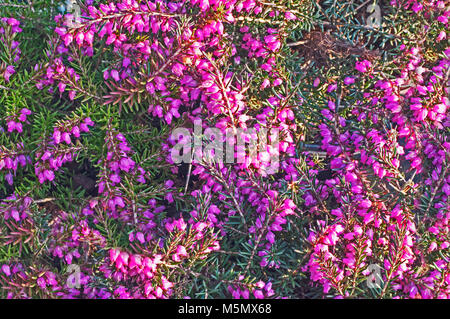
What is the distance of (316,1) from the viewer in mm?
2744

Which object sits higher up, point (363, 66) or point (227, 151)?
point (363, 66)

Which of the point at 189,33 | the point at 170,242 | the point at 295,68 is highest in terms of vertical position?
the point at 189,33

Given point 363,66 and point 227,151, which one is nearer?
point 227,151

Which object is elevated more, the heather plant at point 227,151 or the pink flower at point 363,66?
the pink flower at point 363,66

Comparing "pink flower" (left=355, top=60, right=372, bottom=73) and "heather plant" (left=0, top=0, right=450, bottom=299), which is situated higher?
"pink flower" (left=355, top=60, right=372, bottom=73)

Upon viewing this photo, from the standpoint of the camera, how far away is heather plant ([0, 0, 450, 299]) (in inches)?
89.9

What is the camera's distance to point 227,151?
240cm

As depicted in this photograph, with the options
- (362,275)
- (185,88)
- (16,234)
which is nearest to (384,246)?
(362,275)

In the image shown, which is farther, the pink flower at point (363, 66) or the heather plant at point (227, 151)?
the pink flower at point (363, 66)

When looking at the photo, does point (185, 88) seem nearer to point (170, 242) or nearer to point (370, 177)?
point (170, 242)

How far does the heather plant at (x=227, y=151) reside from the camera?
7.49ft
